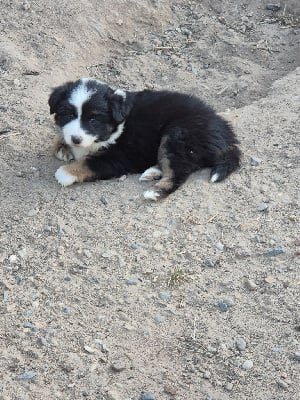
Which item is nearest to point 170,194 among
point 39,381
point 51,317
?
point 51,317

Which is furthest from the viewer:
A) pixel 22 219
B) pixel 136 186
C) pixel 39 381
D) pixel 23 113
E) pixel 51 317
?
pixel 23 113

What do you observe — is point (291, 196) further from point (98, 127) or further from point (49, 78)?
point (49, 78)

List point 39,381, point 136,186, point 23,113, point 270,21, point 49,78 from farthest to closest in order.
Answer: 1. point 270,21
2. point 49,78
3. point 23,113
4. point 136,186
5. point 39,381

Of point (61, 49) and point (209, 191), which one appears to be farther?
point (61, 49)

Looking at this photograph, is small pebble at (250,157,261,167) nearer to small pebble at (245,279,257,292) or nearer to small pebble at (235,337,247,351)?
small pebble at (245,279,257,292)

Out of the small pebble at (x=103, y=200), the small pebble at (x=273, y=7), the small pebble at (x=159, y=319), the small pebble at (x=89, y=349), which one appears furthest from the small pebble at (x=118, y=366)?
the small pebble at (x=273, y=7)

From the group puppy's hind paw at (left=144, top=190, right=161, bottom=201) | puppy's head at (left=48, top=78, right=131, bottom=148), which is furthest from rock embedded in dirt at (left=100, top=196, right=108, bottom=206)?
puppy's head at (left=48, top=78, right=131, bottom=148)
